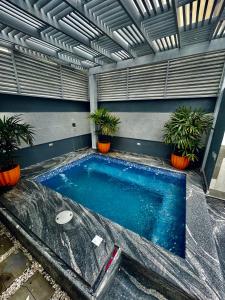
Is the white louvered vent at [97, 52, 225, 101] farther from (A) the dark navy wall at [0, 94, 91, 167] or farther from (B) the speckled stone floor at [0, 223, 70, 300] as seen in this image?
(B) the speckled stone floor at [0, 223, 70, 300]

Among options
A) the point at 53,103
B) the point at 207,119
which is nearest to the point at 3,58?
the point at 53,103

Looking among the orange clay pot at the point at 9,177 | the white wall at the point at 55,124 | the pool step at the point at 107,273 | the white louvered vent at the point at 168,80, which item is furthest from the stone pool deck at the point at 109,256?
the white louvered vent at the point at 168,80

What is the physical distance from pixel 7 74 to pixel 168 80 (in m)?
3.92

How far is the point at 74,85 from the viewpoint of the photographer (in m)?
4.32

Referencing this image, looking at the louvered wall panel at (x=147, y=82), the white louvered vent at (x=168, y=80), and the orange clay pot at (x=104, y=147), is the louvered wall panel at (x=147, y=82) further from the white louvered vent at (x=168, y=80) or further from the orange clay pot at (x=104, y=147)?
the orange clay pot at (x=104, y=147)

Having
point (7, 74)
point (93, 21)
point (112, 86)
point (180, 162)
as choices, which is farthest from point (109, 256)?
point (112, 86)

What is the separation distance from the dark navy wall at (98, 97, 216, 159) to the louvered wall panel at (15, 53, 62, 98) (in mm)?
1766

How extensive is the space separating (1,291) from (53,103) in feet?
13.1

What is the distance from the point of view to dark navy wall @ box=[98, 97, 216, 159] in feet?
12.2

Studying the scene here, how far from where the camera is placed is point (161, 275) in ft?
3.81

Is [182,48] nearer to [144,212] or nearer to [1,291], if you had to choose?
[144,212]

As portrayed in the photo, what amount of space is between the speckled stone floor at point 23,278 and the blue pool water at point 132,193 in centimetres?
107

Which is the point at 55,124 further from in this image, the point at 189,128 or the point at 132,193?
the point at 189,128

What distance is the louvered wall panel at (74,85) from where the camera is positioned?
405cm
